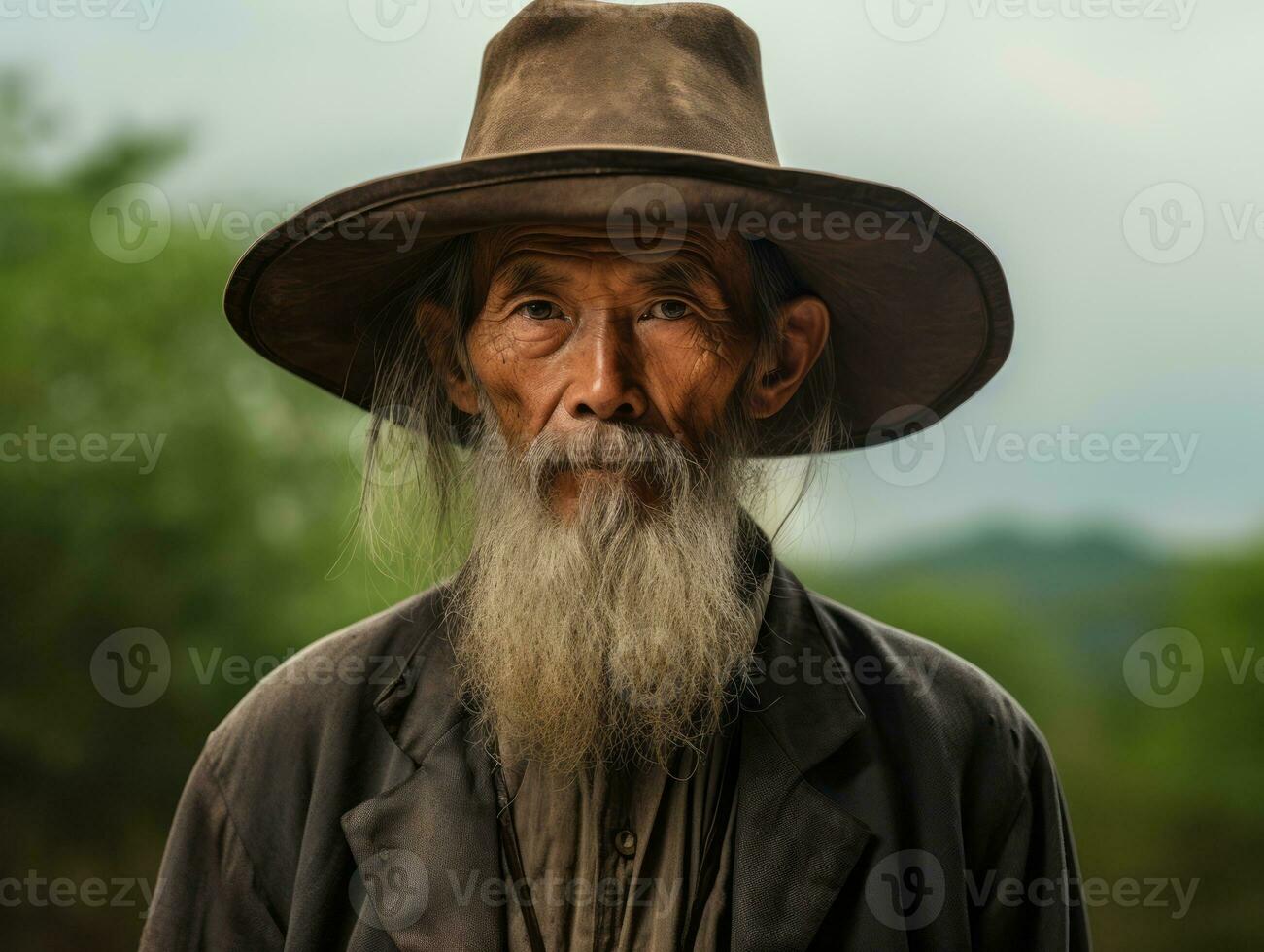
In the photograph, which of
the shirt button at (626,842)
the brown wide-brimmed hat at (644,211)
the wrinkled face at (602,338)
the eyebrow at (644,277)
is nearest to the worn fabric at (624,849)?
the shirt button at (626,842)

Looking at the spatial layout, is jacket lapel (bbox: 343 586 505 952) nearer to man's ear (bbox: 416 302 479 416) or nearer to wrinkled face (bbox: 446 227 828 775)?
wrinkled face (bbox: 446 227 828 775)

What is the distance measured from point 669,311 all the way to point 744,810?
884mm

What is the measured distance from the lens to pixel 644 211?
72.4 inches

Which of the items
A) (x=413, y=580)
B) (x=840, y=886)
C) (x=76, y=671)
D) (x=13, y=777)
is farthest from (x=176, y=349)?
(x=840, y=886)

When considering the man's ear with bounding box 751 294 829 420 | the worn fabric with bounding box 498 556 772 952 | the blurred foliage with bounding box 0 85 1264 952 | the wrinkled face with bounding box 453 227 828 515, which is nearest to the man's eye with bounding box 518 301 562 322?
the wrinkled face with bounding box 453 227 828 515

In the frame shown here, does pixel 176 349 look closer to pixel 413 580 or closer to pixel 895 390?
pixel 413 580

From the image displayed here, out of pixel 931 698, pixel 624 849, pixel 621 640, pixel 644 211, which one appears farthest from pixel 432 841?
pixel 644 211

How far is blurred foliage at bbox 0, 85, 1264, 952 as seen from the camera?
5227 mm

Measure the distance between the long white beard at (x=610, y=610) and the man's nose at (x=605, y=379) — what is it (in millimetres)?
38

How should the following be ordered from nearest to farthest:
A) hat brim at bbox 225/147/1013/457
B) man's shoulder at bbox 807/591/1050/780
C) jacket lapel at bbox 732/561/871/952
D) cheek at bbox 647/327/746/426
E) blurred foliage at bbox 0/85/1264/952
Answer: hat brim at bbox 225/147/1013/457, jacket lapel at bbox 732/561/871/952, cheek at bbox 647/327/746/426, man's shoulder at bbox 807/591/1050/780, blurred foliage at bbox 0/85/1264/952

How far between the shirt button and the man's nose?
29.0 inches

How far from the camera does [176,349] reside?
619cm

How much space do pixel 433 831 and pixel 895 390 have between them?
4.20 feet

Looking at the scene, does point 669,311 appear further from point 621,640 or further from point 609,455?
point 621,640
